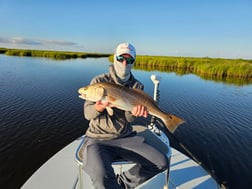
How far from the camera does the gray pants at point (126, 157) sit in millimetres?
2260

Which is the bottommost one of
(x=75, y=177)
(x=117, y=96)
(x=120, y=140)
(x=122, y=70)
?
(x=75, y=177)

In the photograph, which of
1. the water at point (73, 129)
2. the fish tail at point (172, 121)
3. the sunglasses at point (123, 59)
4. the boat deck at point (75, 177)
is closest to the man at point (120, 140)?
the sunglasses at point (123, 59)

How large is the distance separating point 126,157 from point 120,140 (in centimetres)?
21

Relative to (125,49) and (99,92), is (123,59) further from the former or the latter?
(99,92)

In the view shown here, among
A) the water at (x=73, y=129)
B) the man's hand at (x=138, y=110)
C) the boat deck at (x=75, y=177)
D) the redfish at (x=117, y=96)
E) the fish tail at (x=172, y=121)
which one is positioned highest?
the redfish at (x=117, y=96)

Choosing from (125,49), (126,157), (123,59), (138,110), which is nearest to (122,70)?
(123,59)

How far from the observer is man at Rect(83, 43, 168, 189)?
244 centimetres

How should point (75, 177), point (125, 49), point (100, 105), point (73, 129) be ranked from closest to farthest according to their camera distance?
point (100, 105) → point (125, 49) → point (75, 177) → point (73, 129)

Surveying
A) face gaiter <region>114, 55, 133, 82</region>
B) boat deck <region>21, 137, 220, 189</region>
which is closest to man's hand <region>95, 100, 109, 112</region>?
face gaiter <region>114, 55, 133, 82</region>

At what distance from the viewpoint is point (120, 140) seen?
8.73ft

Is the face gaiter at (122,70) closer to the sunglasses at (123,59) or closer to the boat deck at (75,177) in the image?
the sunglasses at (123,59)

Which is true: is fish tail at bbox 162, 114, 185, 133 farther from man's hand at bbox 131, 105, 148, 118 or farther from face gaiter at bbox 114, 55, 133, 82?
face gaiter at bbox 114, 55, 133, 82

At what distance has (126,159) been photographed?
8.56 feet

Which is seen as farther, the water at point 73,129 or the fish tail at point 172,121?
the water at point 73,129
